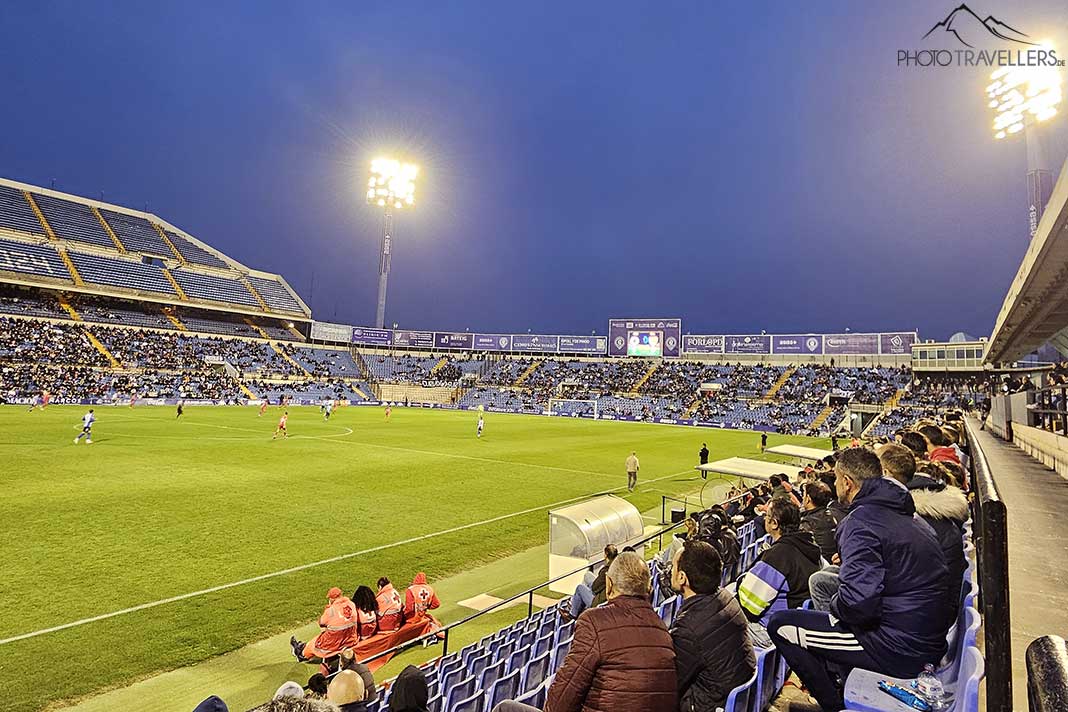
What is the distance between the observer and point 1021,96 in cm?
2166

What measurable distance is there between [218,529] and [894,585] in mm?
14093

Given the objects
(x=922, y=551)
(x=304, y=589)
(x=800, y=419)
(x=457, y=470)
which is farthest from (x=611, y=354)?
(x=922, y=551)

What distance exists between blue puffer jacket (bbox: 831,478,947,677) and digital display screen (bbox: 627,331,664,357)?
76.4 m

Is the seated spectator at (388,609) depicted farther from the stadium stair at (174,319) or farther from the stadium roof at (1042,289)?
the stadium stair at (174,319)

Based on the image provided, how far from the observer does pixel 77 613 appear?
28.3 feet

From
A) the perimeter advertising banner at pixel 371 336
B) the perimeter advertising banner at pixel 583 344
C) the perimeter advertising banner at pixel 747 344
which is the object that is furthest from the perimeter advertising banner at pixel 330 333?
the perimeter advertising banner at pixel 747 344

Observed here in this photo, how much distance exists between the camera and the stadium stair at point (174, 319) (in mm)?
70875

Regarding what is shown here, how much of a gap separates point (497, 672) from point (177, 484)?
53.8 feet

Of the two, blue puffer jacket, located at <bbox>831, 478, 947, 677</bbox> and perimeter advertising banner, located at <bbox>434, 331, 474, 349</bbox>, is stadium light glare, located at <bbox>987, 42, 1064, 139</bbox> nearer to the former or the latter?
blue puffer jacket, located at <bbox>831, 478, 947, 677</bbox>

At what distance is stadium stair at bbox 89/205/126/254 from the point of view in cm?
7375

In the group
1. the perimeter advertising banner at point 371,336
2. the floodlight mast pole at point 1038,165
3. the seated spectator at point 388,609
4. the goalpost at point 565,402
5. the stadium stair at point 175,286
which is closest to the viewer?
the seated spectator at point 388,609

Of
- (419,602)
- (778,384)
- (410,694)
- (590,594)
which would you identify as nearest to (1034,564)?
(590,594)

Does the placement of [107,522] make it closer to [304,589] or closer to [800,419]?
[304,589]

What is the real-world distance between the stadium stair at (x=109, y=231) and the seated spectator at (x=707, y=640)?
8984 centimetres
